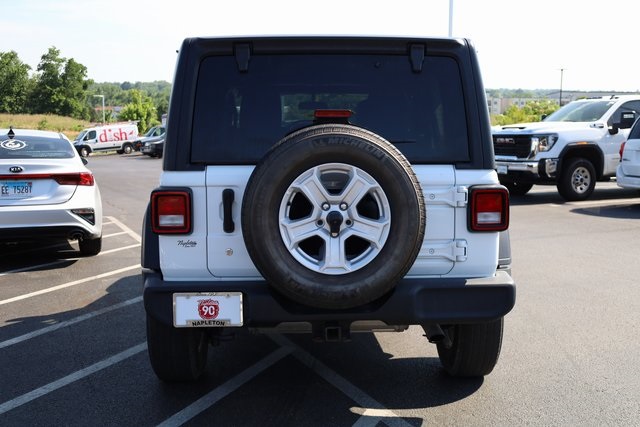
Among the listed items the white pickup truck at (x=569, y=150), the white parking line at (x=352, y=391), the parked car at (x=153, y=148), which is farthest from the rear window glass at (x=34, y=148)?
the parked car at (x=153, y=148)

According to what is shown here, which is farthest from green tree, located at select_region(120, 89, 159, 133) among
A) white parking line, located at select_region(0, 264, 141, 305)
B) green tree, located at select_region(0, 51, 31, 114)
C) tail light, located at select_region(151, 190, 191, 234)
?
tail light, located at select_region(151, 190, 191, 234)

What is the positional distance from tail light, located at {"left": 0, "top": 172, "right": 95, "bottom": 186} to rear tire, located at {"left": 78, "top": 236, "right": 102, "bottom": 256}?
34.5 inches

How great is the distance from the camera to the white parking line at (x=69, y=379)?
4.14 m

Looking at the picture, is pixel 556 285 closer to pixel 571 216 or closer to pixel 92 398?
pixel 92 398

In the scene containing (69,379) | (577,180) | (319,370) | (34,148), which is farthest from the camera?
(577,180)

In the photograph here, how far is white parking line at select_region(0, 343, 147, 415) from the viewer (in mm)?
4145

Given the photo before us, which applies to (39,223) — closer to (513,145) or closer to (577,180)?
(513,145)

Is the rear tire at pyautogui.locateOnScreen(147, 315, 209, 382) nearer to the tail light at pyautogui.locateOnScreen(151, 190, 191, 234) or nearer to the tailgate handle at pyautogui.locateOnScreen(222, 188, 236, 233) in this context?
the tail light at pyautogui.locateOnScreen(151, 190, 191, 234)

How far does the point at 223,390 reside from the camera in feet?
14.1

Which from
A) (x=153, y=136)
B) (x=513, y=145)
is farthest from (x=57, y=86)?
(x=513, y=145)

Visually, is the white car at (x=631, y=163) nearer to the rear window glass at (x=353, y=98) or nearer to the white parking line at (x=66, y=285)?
Answer: the white parking line at (x=66, y=285)

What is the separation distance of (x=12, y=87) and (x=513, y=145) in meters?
120

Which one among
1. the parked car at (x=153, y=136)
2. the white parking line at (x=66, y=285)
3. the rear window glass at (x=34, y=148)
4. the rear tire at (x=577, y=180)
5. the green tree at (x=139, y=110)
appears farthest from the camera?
the green tree at (x=139, y=110)

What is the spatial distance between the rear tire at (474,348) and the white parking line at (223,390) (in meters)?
1.20
